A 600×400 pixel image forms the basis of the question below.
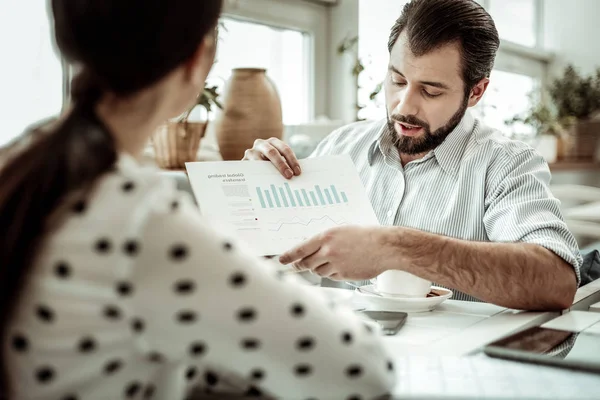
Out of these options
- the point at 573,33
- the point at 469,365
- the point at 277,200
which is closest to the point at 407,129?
the point at 277,200

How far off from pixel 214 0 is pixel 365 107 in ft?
6.93

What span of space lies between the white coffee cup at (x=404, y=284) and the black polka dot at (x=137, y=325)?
0.79 meters

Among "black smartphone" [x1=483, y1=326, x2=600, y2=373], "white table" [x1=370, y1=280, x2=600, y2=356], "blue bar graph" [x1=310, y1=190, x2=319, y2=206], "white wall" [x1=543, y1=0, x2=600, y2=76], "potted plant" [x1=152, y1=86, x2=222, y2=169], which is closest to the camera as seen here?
"black smartphone" [x1=483, y1=326, x2=600, y2=373]

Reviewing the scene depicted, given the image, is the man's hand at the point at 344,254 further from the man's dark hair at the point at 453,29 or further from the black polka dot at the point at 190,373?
the man's dark hair at the point at 453,29

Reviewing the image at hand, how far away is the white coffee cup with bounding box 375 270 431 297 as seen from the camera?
1.38 metres

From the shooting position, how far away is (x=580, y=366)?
3.01 ft

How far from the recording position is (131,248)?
0.65 m

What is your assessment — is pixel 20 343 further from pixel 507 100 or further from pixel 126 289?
pixel 507 100

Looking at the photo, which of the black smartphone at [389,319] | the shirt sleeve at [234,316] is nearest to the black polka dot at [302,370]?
the shirt sleeve at [234,316]

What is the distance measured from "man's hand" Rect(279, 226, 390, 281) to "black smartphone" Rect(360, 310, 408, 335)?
8 centimetres

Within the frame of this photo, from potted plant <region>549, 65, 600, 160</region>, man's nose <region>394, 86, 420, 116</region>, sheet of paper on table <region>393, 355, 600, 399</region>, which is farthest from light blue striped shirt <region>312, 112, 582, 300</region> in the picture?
potted plant <region>549, 65, 600, 160</region>

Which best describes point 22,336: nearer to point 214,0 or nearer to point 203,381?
point 203,381

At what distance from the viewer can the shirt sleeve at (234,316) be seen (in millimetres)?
653

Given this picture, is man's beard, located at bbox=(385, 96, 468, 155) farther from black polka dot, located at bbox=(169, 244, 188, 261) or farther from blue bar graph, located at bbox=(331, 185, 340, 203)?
black polka dot, located at bbox=(169, 244, 188, 261)
